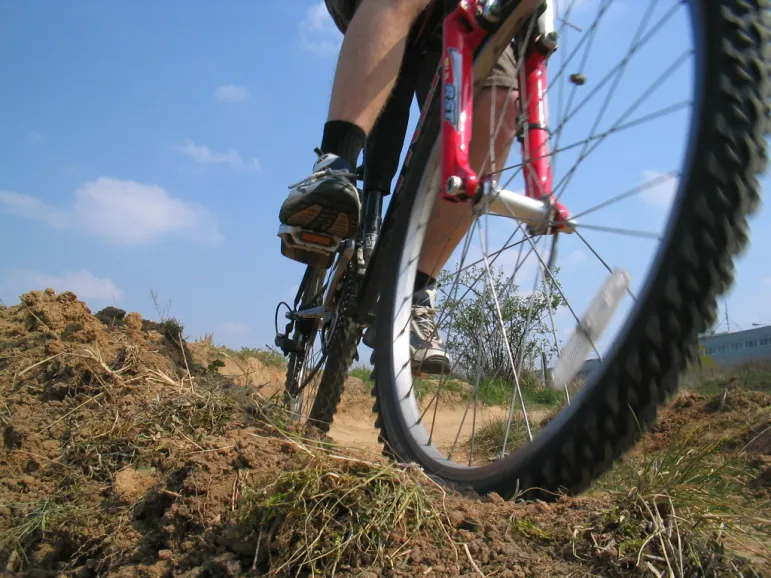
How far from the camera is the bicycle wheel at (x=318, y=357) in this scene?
2.31 m

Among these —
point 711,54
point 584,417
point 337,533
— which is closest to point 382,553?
point 337,533

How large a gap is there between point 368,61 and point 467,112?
0.51 metres

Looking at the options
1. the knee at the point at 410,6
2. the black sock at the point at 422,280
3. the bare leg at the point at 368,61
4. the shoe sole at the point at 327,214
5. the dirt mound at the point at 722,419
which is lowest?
the dirt mound at the point at 722,419

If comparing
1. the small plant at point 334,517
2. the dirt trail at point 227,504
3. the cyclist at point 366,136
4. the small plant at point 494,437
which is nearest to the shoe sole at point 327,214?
the cyclist at point 366,136

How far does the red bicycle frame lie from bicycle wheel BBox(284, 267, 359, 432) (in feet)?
2.72

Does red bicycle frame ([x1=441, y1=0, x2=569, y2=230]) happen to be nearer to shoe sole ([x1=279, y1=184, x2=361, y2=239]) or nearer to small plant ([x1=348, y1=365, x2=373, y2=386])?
shoe sole ([x1=279, y1=184, x2=361, y2=239])

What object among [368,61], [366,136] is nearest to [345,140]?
[366,136]

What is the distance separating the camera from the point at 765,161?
3.03 feet

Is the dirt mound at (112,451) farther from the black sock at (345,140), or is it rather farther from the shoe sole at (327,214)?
the black sock at (345,140)

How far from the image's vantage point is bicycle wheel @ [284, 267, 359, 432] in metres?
2.31

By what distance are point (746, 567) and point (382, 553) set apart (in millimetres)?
472

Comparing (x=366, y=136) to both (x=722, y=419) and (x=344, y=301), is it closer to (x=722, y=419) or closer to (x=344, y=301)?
(x=344, y=301)

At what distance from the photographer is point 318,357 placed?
2.67m

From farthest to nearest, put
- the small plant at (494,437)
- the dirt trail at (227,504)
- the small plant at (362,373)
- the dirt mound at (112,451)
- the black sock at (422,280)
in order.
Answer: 1. the small plant at (362,373)
2. the small plant at (494,437)
3. the black sock at (422,280)
4. the dirt mound at (112,451)
5. the dirt trail at (227,504)
